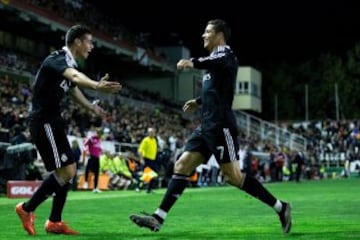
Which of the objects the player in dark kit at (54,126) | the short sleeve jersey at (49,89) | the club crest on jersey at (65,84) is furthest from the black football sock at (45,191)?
the club crest on jersey at (65,84)

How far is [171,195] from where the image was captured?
26.4 ft

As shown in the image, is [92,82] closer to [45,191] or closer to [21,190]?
[45,191]

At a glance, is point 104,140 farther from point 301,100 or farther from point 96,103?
point 301,100

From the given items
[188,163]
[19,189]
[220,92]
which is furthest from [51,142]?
[19,189]

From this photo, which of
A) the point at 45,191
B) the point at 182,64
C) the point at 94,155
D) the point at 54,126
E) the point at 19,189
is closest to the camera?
the point at 182,64

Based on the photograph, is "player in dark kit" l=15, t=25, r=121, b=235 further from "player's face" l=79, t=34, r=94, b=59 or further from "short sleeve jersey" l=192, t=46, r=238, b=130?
"short sleeve jersey" l=192, t=46, r=238, b=130

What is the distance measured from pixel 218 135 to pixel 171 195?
86 centimetres

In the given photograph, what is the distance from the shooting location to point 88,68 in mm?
53094

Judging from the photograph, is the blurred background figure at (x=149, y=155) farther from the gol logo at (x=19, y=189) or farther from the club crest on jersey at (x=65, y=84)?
the club crest on jersey at (x=65, y=84)

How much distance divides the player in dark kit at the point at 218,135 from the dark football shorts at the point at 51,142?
1.26 meters

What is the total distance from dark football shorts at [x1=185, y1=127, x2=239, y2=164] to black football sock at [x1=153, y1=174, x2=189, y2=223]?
361mm

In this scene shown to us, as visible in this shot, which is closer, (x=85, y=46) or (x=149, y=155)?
(x=85, y=46)

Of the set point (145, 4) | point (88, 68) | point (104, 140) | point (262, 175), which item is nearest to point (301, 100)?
point (145, 4)

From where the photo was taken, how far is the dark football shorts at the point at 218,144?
8070 mm
